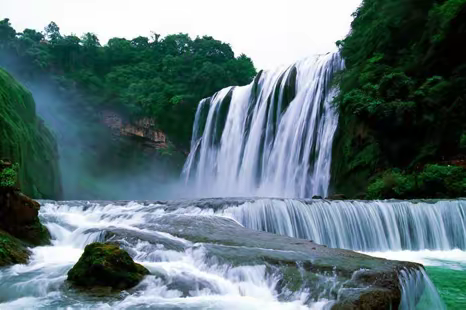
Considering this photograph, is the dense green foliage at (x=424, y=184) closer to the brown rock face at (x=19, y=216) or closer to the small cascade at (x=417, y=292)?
the small cascade at (x=417, y=292)

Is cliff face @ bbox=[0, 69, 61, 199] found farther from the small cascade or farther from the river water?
the small cascade

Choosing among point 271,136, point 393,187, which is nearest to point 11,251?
point 393,187

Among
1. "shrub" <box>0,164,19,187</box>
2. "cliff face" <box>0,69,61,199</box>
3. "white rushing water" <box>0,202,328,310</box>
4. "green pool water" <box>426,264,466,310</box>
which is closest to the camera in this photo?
"white rushing water" <box>0,202,328,310</box>

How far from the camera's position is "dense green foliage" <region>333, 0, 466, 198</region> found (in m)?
15.7

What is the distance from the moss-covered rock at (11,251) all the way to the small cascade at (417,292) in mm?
5852

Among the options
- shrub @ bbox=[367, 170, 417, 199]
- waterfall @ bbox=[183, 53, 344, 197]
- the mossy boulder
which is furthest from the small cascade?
waterfall @ bbox=[183, 53, 344, 197]

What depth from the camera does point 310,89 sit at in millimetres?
22812

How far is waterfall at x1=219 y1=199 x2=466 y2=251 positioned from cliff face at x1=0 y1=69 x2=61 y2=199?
987 centimetres

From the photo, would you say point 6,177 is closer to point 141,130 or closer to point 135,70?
point 141,130

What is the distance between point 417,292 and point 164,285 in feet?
10.4

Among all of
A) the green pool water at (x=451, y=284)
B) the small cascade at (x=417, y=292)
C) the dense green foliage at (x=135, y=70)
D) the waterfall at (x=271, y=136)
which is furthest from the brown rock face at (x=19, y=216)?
the dense green foliage at (x=135, y=70)

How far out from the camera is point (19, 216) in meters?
8.00

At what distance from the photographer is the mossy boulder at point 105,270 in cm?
555

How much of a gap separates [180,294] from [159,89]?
1366 inches
